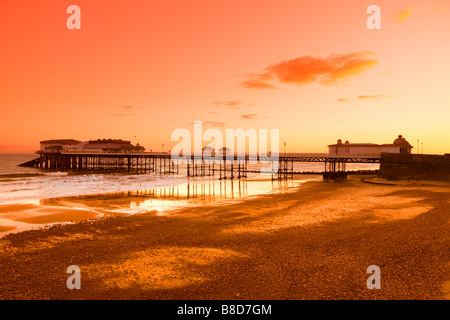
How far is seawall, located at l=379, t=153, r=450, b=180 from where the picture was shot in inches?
1496

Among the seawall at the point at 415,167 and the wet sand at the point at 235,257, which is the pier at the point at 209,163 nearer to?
the seawall at the point at 415,167

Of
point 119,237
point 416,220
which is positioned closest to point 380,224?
point 416,220

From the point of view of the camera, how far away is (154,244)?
11961mm

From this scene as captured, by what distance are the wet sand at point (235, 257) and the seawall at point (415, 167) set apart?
2572cm

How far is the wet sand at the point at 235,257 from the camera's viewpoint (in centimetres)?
775

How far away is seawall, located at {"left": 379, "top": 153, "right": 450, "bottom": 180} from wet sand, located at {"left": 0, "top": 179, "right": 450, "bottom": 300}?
1013 inches

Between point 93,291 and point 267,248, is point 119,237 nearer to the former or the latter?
point 93,291

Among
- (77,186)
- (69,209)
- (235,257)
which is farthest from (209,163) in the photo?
(235,257)

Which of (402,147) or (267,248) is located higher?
(402,147)

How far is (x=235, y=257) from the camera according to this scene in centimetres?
1023

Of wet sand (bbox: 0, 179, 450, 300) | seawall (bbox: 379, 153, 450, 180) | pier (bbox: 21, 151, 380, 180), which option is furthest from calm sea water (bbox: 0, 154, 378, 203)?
wet sand (bbox: 0, 179, 450, 300)

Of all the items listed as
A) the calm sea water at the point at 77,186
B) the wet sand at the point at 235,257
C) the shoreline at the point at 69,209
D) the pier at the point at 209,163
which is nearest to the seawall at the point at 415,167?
the pier at the point at 209,163

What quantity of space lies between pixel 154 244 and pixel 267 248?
4593 mm

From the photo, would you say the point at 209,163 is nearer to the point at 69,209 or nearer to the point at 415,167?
the point at 415,167
